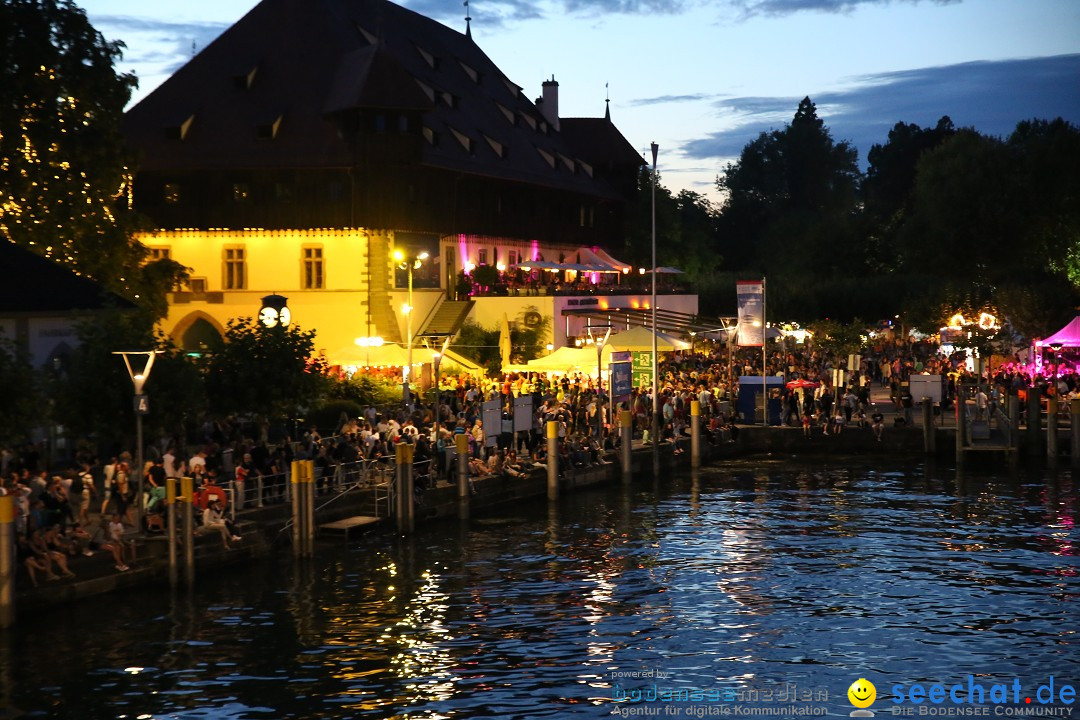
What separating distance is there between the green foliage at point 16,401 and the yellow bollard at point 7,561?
4539 mm

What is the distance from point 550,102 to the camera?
87.6 metres

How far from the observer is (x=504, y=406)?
4756cm

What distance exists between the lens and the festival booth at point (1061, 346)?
181ft

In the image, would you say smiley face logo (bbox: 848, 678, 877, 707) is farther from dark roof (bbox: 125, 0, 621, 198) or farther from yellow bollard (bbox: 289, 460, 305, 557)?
dark roof (bbox: 125, 0, 621, 198)

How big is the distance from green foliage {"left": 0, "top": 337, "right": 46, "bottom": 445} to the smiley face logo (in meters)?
17.3

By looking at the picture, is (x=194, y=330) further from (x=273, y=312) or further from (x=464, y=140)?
(x=273, y=312)

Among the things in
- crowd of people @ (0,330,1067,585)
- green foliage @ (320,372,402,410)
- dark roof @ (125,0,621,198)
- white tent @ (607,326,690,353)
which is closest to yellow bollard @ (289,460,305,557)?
crowd of people @ (0,330,1067,585)

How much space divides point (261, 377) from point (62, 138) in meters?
14.7

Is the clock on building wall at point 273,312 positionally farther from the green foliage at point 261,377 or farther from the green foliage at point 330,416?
the green foliage at point 330,416

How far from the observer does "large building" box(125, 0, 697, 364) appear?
6325cm

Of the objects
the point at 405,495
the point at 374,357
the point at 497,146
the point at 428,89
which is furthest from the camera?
the point at 497,146

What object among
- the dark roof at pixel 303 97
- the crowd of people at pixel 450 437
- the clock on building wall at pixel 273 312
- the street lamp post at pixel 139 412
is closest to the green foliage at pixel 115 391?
the crowd of people at pixel 450 437

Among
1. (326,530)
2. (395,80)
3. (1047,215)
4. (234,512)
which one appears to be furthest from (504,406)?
(1047,215)

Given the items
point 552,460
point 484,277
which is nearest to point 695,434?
point 552,460
